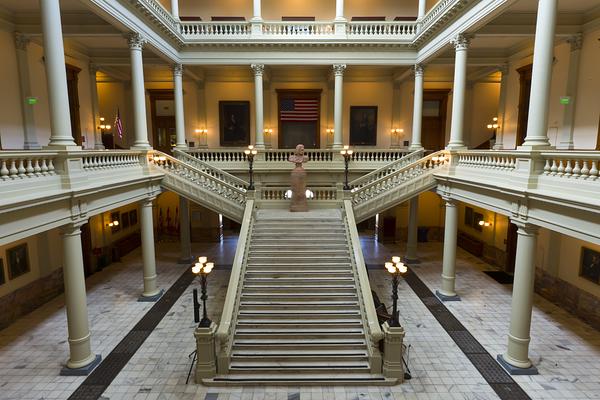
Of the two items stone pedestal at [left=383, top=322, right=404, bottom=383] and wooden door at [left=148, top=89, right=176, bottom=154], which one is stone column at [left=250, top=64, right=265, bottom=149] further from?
stone pedestal at [left=383, top=322, right=404, bottom=383]

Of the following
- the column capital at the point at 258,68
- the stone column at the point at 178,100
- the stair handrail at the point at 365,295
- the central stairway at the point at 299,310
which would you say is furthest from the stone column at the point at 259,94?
the stair handrail at the point at 365,295

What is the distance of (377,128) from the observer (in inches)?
847

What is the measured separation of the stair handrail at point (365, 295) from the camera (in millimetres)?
9078

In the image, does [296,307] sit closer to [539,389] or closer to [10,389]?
[539,389]

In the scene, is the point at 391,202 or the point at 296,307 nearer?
the point at 296,307

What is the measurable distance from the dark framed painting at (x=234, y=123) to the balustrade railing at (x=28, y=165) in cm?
1333

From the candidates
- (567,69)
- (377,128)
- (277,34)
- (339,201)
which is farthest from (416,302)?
(277,34)

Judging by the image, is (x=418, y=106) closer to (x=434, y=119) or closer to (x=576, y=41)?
(x=434, y=119)

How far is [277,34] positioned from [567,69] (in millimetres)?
11542

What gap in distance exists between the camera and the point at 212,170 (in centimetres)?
1595

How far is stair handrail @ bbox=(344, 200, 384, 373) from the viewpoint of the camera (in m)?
9.08

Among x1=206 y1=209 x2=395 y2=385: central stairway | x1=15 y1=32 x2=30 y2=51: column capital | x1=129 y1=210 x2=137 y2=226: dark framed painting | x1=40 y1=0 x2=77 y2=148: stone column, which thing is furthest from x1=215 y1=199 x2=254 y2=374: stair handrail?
x1=129 y1=210 x2=137 y2=226: dark framed painting

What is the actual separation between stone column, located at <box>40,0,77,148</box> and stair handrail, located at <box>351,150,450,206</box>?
9.48m

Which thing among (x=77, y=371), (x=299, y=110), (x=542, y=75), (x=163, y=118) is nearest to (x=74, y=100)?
(x=163, y=118)
